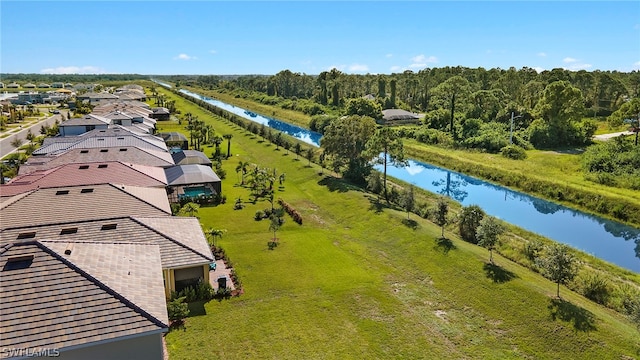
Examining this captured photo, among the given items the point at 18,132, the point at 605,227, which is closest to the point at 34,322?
the point at 605,227

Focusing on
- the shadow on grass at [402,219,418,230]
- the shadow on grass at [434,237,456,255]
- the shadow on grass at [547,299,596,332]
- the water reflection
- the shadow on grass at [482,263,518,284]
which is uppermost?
the shadow on grass at [402,219,418,230]

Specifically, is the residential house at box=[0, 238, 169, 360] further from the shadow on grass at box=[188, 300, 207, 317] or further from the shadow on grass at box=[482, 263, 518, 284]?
the shadow on grass at box=[482, 263, 518, 284]

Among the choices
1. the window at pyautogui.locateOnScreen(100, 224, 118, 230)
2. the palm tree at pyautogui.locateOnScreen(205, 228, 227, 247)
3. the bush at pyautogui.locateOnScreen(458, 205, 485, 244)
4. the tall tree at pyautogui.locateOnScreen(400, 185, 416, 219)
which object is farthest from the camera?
the tall tree at pyautogui.locateOnScreen(400, 185, 416, 219)

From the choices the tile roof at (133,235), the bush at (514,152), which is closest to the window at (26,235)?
the tile roof at (133,235)

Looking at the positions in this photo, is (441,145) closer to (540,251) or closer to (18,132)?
(540,251)

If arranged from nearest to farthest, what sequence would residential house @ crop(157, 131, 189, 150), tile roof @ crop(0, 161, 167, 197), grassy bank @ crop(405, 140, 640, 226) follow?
tile roof @ crop(0, 161, 167, 197) → grassy bank @ crop(405, 140, 640, 226) → residential house @ crop(157, 131, 189, 150)

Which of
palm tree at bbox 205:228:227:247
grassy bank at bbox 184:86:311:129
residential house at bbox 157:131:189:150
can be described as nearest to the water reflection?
palm tree at bbox 205:228:227:247

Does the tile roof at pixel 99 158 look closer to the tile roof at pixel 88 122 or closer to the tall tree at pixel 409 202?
the tile roof at pixel 88 122
